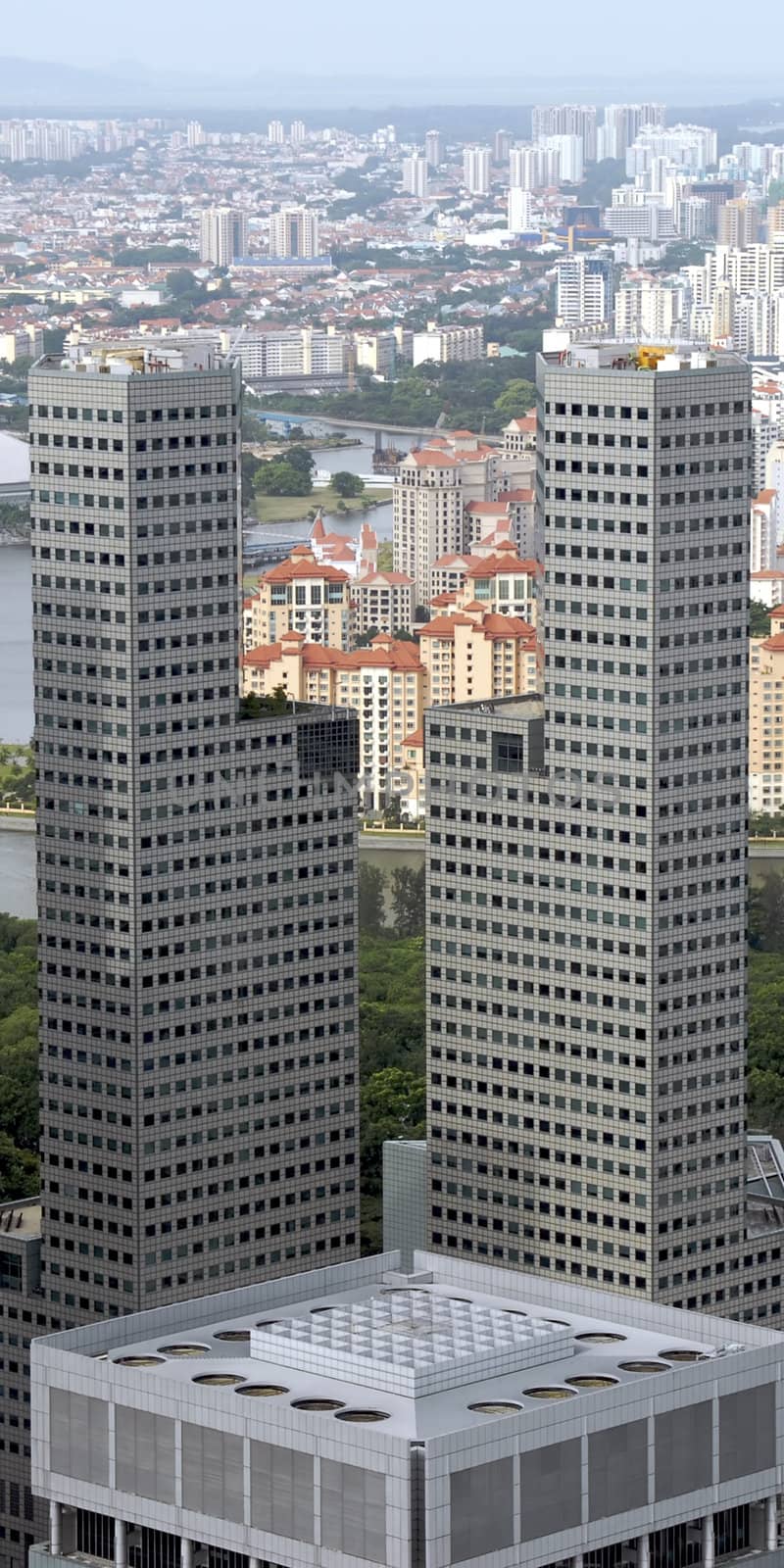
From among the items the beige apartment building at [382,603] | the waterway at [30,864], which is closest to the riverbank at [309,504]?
the beige apartment building at [382,603]

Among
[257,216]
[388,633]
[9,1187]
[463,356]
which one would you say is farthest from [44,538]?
[257,216]

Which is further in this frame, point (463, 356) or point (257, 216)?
point (257, 216)

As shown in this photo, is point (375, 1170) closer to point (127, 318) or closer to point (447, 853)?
point (447, 853)

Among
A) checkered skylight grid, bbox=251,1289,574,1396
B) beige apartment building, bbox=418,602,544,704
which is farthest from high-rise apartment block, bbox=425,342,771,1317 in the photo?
beige apartment building, bbox=418,602,544,704

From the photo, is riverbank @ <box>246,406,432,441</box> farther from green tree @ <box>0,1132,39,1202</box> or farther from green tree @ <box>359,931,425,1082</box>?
green tree @ <box>0,1132,39,1202</box>

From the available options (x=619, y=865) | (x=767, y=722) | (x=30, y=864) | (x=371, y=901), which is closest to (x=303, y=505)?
(x=767, y=722)

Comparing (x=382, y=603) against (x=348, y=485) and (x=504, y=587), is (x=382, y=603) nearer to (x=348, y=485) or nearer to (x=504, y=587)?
(x=504, y=587)
